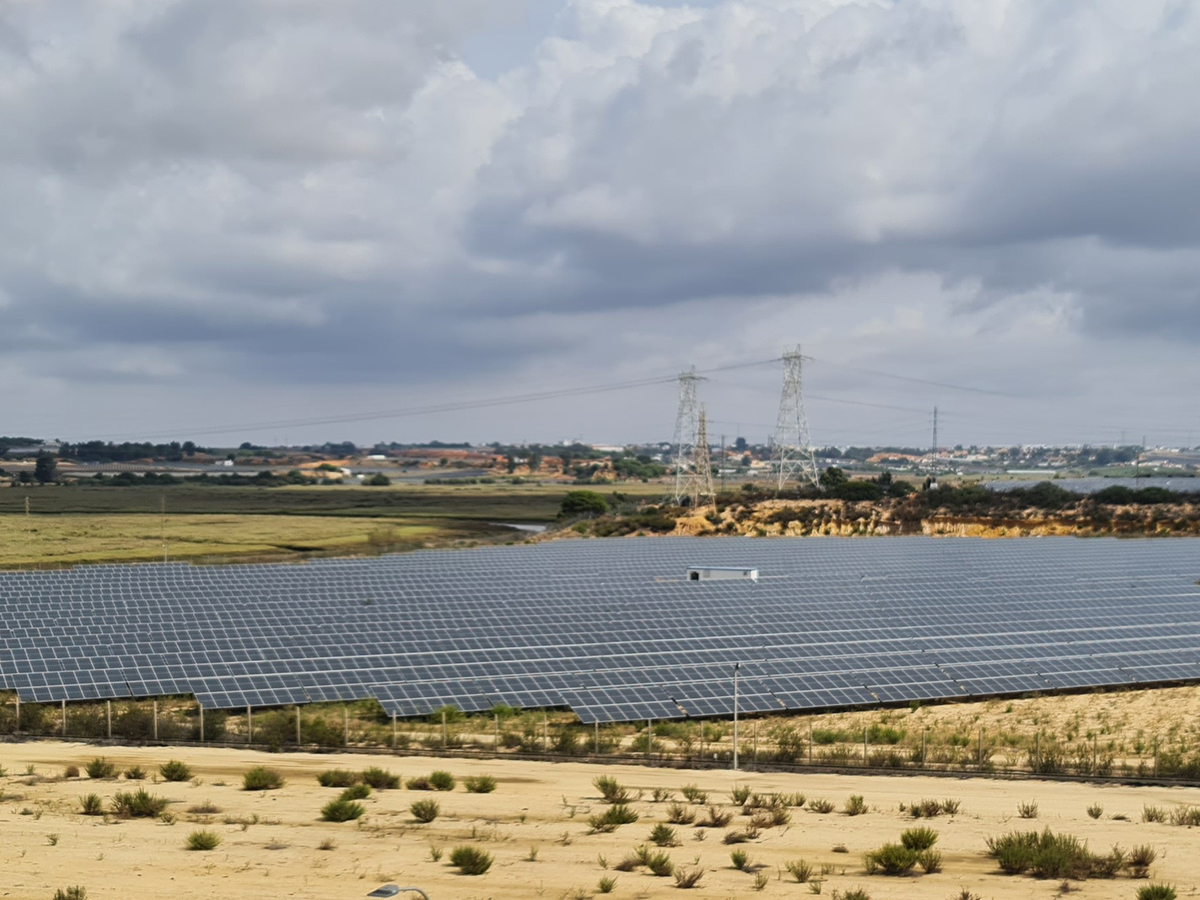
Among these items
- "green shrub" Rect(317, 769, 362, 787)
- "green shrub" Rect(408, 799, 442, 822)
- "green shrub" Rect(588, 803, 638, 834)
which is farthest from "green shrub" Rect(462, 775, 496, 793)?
"green shrub" Rect(588, 803, 638, 834)

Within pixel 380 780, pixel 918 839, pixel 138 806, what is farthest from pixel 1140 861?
pixel 138 806

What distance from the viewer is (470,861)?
22.8 m

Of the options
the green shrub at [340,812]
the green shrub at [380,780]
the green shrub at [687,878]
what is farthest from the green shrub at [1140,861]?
the green shrub at [380,780]

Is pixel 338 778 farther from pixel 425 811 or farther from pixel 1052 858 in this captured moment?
pixel 1052 858

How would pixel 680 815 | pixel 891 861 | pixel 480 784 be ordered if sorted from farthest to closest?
pixel 480 784 < pixel 680 815 < pixel 891 861

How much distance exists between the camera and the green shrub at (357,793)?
2925cm

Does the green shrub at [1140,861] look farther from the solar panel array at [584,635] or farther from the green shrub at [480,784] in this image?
the solar panel array at [584,635]

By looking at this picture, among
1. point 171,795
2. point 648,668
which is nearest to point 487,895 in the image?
point 171,795

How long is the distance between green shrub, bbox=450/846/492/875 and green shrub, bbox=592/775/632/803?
6384mm

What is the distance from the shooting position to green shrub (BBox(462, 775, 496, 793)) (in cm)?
3077

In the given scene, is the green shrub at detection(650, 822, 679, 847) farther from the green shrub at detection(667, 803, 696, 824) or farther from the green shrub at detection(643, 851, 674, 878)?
the green shrub at detection(643, 851, 674, 878)

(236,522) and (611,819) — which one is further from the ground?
(236,522)

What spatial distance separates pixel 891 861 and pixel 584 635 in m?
27.7

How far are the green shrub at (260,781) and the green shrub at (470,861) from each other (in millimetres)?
9390
